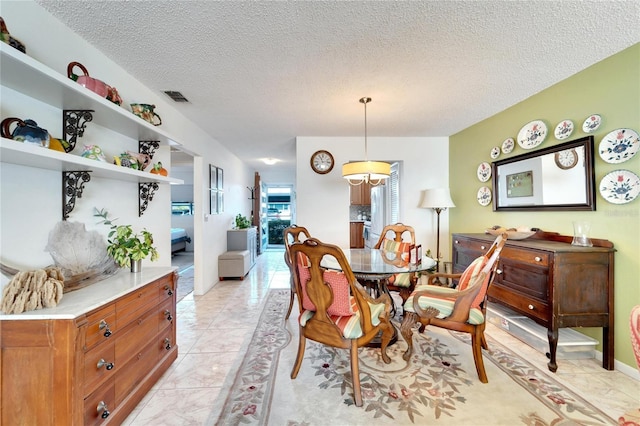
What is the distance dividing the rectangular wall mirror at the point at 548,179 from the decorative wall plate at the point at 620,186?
83 millimetres

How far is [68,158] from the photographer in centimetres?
126

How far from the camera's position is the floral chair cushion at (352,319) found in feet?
5.47

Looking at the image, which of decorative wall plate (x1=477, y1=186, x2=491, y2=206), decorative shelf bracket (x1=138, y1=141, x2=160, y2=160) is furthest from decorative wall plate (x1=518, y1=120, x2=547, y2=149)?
decorative shelf bracket (x1=138, y1=141, x2=160, y2=160)

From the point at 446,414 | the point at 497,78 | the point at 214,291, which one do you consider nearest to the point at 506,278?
the point at 446,414

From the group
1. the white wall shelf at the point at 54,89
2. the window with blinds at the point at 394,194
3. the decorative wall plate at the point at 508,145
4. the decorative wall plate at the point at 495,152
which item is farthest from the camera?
the window with blinds at the point at 394,194

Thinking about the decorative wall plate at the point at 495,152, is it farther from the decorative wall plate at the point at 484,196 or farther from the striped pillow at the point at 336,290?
the striped pillow at the point at 336,290

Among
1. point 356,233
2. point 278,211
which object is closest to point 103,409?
point 356,233

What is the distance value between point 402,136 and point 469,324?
3147 millimetres

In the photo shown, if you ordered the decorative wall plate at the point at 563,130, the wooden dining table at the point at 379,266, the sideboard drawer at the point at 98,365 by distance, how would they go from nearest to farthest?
the sideboard drawer at the point at 98,365
the wooden dining table at the point at 379,266
the decorative wall plate at the point at 563,130

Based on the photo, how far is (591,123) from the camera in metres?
2.16

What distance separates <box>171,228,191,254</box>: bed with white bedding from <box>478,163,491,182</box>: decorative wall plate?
23.3ft

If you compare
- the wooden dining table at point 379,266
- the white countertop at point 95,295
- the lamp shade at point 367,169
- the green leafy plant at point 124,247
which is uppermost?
the lamp shade at point 367,169

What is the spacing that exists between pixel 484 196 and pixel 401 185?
48.5 inches

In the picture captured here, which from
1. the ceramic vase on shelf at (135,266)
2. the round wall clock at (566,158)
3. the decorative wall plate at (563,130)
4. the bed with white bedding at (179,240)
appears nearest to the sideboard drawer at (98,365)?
the ceramic vase on shelf at (135,266)
